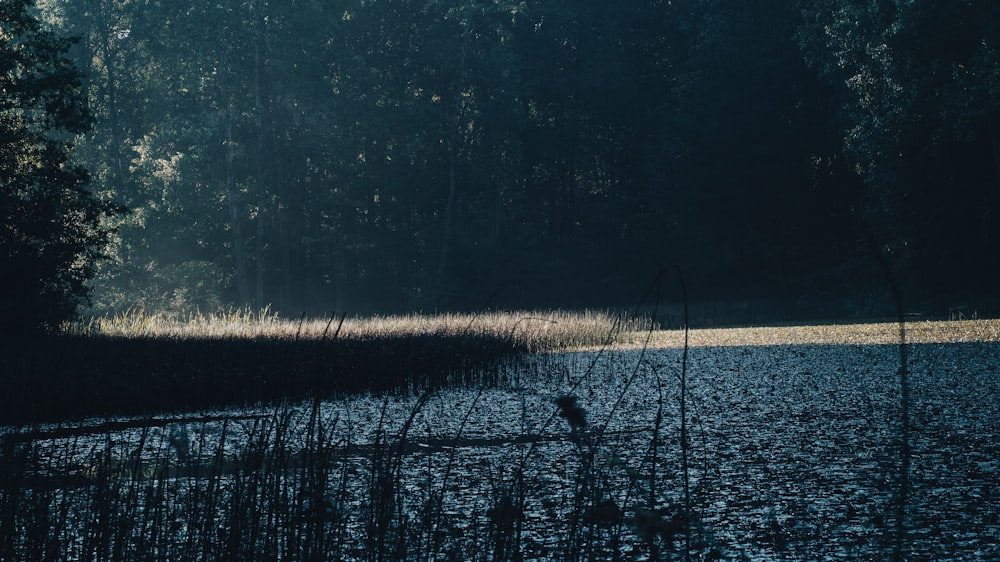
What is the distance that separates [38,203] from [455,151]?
52.2 ft

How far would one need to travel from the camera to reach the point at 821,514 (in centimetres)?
345

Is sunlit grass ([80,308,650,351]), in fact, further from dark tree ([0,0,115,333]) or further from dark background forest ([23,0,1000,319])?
dark background forest ([23,0,1000,319])

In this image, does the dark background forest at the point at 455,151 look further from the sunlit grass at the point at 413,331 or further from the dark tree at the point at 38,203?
the sunlit grass at the point at 413,331

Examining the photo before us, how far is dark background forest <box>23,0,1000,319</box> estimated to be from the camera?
Result: 26375 millimetres

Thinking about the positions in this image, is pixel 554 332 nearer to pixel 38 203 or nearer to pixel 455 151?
pixel 38 203

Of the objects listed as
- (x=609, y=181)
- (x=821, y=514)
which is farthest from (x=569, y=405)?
(x=609, y=181)

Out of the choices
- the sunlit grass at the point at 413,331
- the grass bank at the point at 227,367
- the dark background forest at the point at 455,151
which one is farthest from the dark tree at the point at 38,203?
the dark background forest at the point at 455,151

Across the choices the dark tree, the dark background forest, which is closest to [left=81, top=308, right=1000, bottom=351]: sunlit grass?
the dark tree

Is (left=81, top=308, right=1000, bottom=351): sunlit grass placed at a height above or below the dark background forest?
below

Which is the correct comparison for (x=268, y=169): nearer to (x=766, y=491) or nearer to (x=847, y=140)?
(x=847, y=140)

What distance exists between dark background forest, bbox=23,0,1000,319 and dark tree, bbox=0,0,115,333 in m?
11.7

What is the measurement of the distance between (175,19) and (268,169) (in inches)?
180

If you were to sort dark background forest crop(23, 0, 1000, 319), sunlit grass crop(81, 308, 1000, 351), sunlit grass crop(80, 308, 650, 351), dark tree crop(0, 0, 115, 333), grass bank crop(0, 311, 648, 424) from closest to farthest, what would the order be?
grass bank crop(0, 311, 648, 424), sunlit grass crop(80, 308, 650, 351), sunlit grass crop(81, 308, 1000, 351), dark tree crop(0, 0, 115, 333), dark background forest crop(23, 0, 1000, 319)

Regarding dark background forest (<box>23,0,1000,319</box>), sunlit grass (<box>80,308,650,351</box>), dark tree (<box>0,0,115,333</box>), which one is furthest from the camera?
dark background forest (<box>23,0,1000,319</box>)
